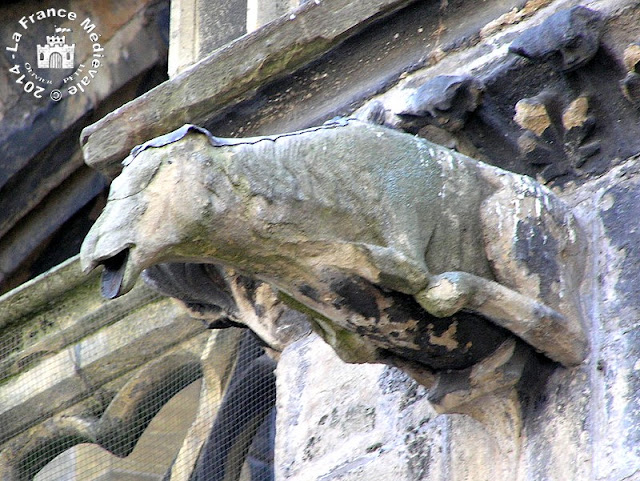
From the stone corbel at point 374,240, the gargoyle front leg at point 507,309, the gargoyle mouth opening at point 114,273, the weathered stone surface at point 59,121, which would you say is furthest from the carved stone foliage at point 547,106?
the weathered stone surface at point 59,121

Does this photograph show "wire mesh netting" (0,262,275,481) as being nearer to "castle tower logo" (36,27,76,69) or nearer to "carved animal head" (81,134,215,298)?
"castle tower logo" (36,27,76,69)

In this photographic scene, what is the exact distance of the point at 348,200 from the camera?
285cm

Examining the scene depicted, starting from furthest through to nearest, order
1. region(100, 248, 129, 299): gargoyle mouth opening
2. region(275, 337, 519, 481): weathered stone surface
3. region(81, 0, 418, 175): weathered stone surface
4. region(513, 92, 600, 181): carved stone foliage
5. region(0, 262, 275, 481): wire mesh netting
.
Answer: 1. region(0, 262, 275, 481): wire mesh netting
2. region(81, 0, 418, 175): weathered stone surface
3. region(513, 92, 600, 181): carved stone foliage
4. region(275, 337, 519, 481): weathered stone surface
5. region(100, 248, 129, 299): gargoyle mouth opening

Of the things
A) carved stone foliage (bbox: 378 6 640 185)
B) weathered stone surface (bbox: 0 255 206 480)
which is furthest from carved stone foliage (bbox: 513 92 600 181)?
weathered stone surface (bbox: 0 255 206 480)

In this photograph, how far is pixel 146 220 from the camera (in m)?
2.72

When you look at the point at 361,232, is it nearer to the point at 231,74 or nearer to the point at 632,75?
the point at 632,75

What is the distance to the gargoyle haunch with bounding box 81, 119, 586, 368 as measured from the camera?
2.75m

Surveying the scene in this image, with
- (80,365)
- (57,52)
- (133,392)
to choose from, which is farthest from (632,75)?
(57,52)

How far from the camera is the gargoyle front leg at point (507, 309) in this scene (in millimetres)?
2840

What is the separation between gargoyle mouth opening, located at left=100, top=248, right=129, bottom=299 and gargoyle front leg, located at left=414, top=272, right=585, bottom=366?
1.40 ft

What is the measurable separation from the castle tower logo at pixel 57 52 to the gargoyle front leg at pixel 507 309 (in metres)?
3.30

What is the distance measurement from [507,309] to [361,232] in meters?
0.25

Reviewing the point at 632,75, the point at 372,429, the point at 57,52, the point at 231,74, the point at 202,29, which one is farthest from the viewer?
the point at 57,52

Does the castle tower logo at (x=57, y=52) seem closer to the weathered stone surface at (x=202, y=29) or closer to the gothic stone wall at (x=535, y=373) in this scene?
the weathered stone surface at (x=202, y=29)
